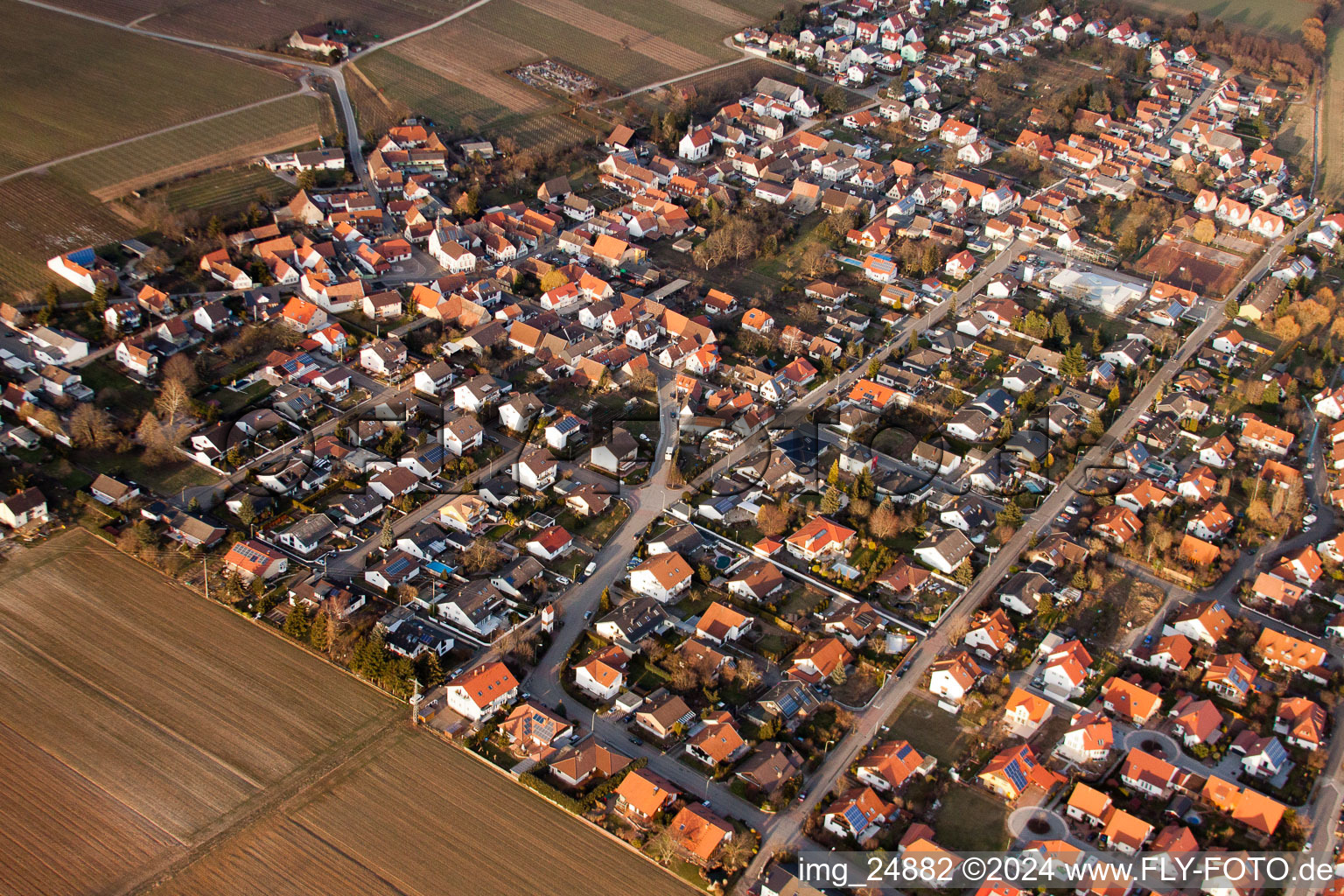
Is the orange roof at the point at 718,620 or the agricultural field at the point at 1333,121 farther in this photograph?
the agricultural field at the point at 1333,121

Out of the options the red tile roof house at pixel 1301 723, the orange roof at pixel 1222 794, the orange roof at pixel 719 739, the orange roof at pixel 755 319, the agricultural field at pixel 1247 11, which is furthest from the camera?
the agricultural field at pixel 1247 11

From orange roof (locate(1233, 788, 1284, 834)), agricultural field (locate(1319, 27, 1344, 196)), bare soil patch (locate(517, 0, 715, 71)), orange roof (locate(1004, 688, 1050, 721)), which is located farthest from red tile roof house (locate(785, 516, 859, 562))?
bare soil patch (locate(517, 0, 715, 71))

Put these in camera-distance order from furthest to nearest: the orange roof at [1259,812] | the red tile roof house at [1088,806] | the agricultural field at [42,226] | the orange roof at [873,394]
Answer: the agricultural field at [42,226] → the orange roof at [873,394] → the red tile roof house at [1088,806] → the orange roof at [1259,812]

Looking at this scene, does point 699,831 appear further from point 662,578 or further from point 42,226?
point 42,226


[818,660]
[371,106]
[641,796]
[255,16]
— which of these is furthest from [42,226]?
[818,660]

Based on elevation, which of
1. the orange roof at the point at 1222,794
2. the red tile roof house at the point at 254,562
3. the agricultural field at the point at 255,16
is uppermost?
the agricultural field at the point at 255,16

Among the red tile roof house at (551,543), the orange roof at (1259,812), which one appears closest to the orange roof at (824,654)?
the red tile roof house at (551,543)

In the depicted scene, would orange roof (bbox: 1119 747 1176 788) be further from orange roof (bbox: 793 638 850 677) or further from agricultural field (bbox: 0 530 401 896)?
agricultural field (bbox: 0 530 401 896)

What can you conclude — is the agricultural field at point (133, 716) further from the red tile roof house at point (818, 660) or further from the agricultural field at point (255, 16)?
the agricultural field at point (255, 16)
